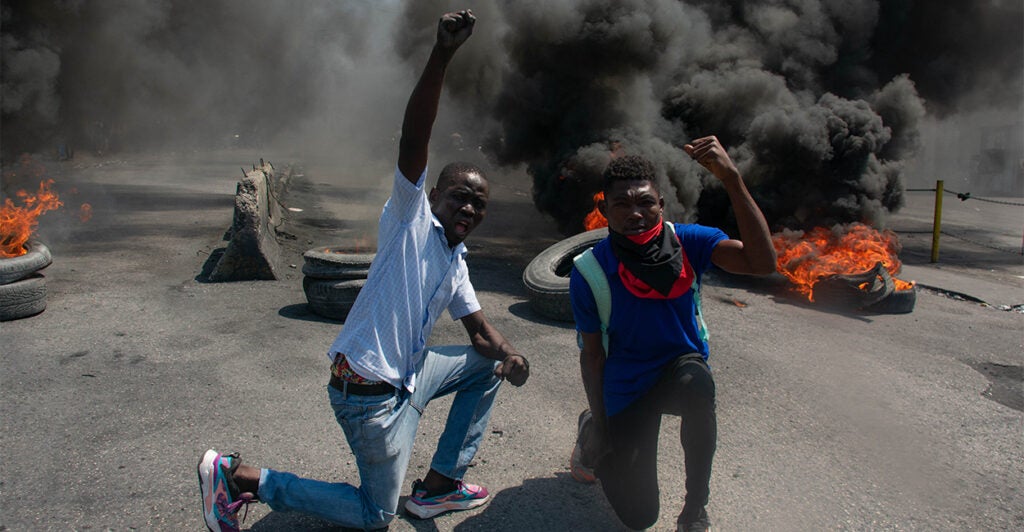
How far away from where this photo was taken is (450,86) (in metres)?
15.4

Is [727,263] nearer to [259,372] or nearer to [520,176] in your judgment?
[259,372]

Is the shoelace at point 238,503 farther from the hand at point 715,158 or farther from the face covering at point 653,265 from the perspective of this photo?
the hand at point 715,158

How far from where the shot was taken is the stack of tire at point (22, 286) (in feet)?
18.0

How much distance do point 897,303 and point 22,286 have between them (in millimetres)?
8140

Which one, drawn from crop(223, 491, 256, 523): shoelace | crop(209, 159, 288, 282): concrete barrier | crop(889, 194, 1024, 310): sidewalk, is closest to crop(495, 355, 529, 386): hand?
crop(223, 491, 256, 523): shoelace

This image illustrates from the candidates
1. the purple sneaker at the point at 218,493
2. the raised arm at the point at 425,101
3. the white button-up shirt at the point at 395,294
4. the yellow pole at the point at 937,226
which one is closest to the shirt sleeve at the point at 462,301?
the white button-up shirt at the point at 395,294

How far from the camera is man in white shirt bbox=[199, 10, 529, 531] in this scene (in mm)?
2385

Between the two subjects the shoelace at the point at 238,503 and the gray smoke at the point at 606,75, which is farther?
the gray smoke at the point at 606,75

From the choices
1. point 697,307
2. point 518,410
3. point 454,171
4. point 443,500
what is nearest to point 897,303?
point 518,410

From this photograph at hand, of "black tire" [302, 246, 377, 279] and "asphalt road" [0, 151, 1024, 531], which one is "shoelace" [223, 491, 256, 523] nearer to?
"asphalt road" [0, 151, 1024, 531]

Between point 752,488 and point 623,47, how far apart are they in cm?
985

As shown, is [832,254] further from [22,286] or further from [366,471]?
[22,286]

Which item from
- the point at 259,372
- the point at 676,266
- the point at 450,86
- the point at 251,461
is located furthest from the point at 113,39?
the point at 676,266

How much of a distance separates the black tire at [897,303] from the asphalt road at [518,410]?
0.82 feet
